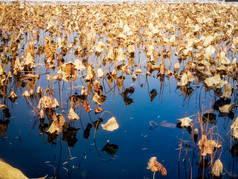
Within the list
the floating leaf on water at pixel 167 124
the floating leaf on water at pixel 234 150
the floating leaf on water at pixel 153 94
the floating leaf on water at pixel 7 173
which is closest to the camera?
the floating leaf on water at pixel 7 173

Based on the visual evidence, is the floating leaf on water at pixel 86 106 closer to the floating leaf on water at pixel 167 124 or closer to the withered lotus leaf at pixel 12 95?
the floating leaf on water at pixel 167 124

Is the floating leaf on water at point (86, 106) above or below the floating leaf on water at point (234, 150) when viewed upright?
above

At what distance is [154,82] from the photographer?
11.2 ft

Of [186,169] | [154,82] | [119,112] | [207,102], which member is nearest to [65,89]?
[119,112]

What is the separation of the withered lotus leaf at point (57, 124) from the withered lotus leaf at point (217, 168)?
1.14m

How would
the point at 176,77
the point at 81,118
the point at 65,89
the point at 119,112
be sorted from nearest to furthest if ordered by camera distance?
the point at 81,118 → the point at 119,112 → the point at 65,89 → the point at 176,77

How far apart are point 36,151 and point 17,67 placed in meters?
1.74

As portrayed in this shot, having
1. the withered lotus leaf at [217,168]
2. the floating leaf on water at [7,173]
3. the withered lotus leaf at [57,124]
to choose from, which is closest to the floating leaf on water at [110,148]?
the withered lotus leaf at [57,124]

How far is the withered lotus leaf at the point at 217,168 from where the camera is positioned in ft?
5.01

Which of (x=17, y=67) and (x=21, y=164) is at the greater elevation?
(x=17, y=67)

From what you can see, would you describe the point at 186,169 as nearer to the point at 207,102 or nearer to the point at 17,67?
the point at 207,102

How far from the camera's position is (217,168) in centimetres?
154

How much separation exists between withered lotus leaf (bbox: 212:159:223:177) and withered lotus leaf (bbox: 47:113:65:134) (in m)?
1.14

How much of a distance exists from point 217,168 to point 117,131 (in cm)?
86
